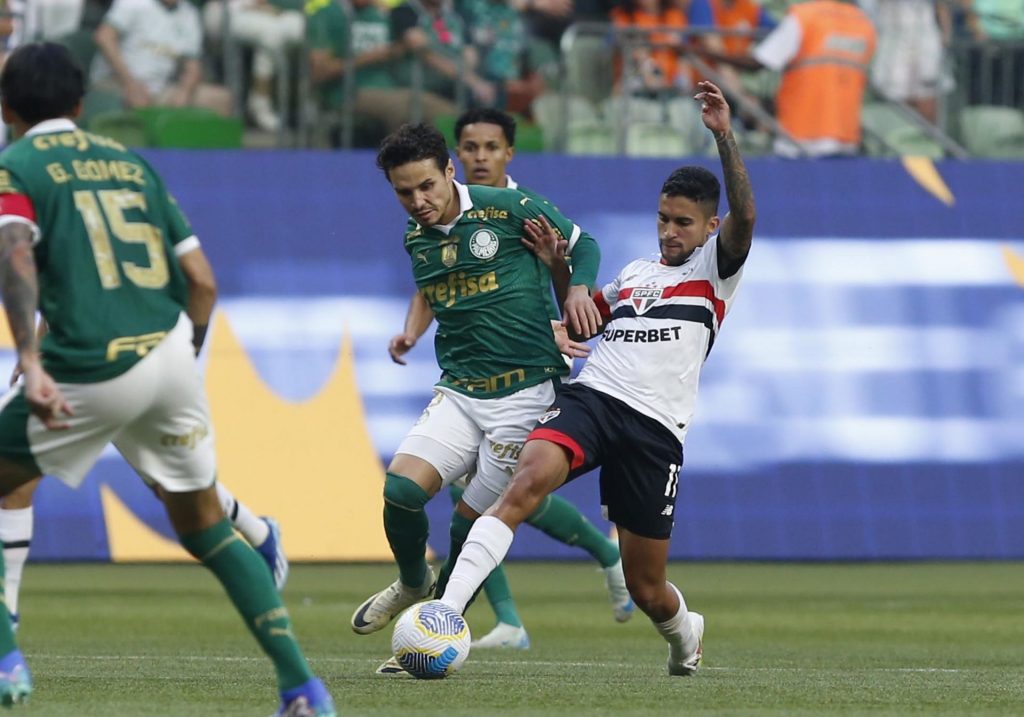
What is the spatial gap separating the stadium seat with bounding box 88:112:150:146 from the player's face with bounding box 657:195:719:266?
26.0 feet

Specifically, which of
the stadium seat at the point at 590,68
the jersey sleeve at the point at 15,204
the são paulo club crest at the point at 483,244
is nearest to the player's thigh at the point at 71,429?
the jersey sleeve at the point at 15,204

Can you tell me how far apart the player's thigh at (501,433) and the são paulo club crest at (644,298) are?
0.54 meters

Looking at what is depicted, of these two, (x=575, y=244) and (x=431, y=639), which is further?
(x=575, y=244)

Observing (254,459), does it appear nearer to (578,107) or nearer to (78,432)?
(578,107)

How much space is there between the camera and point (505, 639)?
937 centimetres

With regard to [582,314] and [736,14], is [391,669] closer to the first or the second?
[582,314]

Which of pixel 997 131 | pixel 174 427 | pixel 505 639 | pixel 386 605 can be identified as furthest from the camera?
pixel 997 131

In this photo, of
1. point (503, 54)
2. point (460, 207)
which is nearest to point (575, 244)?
point (460, 207)

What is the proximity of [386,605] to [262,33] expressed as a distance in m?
8.38

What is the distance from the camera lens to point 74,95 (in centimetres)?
576

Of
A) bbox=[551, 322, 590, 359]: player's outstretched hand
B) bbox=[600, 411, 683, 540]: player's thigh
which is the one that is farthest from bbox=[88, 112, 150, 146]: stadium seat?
bbox=[600, 411, 683, 540]: player's thigh

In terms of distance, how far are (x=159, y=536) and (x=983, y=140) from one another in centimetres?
746

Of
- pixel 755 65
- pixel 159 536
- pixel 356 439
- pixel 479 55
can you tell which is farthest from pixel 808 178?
pixel 159 536

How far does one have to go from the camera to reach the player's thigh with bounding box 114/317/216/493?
566 cm
